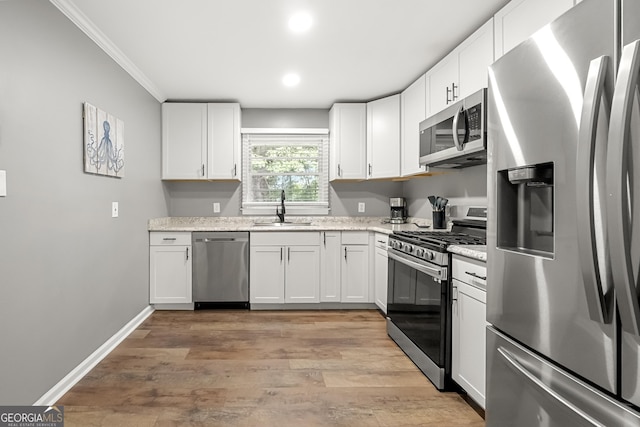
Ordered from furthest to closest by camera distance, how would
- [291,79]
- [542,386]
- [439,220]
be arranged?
1. [291,79]
2. [439,220]
3. [542,386]

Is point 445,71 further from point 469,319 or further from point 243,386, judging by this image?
point 243,386

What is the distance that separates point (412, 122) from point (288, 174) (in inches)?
68.8

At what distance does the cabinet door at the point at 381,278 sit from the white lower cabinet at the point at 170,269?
201 cm

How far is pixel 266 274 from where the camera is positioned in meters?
3.96

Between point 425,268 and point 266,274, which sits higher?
point 425,268

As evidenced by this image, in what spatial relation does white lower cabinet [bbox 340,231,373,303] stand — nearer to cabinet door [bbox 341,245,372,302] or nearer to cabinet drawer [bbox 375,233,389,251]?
cabinet door [bbox 341,245,372,302]

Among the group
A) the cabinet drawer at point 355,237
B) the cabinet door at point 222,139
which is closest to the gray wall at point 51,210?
the cabinet door at point 222,139

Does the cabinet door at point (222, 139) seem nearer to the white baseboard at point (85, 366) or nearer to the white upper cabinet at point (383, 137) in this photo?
the white upper cabinet at point (383, 137)

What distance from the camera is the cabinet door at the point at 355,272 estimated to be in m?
4.00

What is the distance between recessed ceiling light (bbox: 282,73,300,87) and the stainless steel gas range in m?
1.80

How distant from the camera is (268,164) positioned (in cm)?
465

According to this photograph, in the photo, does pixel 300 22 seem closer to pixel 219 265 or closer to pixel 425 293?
pixel 425 293

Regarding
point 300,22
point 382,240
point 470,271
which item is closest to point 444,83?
point 300,22

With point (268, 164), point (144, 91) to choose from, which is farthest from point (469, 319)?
point (144, 91)
